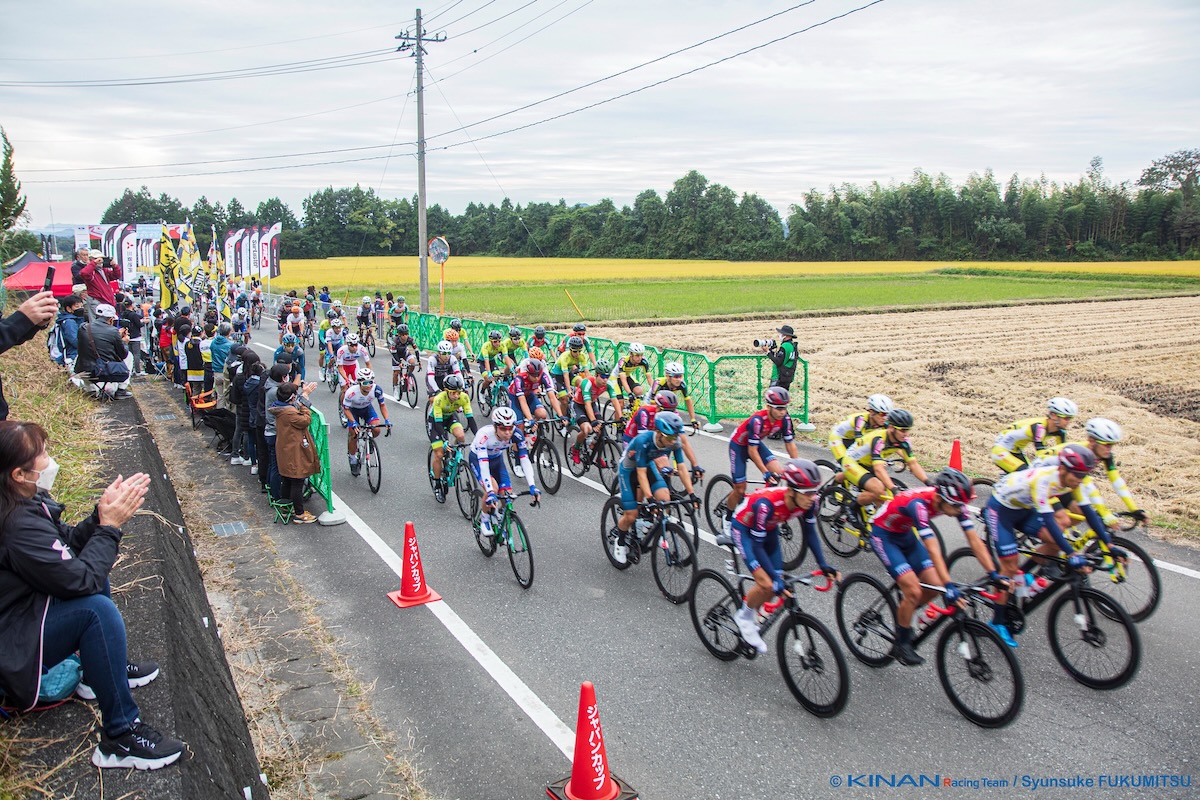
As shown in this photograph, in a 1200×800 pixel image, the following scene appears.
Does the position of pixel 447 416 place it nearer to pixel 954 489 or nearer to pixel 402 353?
pixel 954 489

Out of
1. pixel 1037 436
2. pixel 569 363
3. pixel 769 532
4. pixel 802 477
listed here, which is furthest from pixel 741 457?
pixel 569 363

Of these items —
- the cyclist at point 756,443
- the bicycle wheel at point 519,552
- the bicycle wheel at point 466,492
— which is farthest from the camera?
the bicycle wheel at point 466,492

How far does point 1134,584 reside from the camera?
25.7 ft

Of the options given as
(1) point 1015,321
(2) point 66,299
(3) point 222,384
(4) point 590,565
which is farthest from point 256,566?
(1) point 1015,321

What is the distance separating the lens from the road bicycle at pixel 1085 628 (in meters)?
6.21

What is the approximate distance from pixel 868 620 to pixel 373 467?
26.3 ft

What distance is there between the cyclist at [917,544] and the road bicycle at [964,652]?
9 centimetres

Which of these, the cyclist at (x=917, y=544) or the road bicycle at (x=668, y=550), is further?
the road bicycle at (x=668, y=550)

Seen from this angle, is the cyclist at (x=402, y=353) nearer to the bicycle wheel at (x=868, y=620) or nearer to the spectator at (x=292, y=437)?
the spectator at (x=292, y=437)

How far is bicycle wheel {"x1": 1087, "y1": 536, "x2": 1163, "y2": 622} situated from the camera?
7234 mm

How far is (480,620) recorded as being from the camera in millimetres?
7848

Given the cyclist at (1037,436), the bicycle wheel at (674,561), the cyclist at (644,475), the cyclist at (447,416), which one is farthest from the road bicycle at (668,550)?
the cyclist at (1037,436)

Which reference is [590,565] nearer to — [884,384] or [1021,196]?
[884,384]

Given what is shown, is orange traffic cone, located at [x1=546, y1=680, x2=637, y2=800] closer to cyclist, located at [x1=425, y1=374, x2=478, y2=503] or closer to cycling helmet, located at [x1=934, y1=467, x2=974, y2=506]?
cycling helmet, located at [x1=934, y1=467, x2=974, y2=506]
